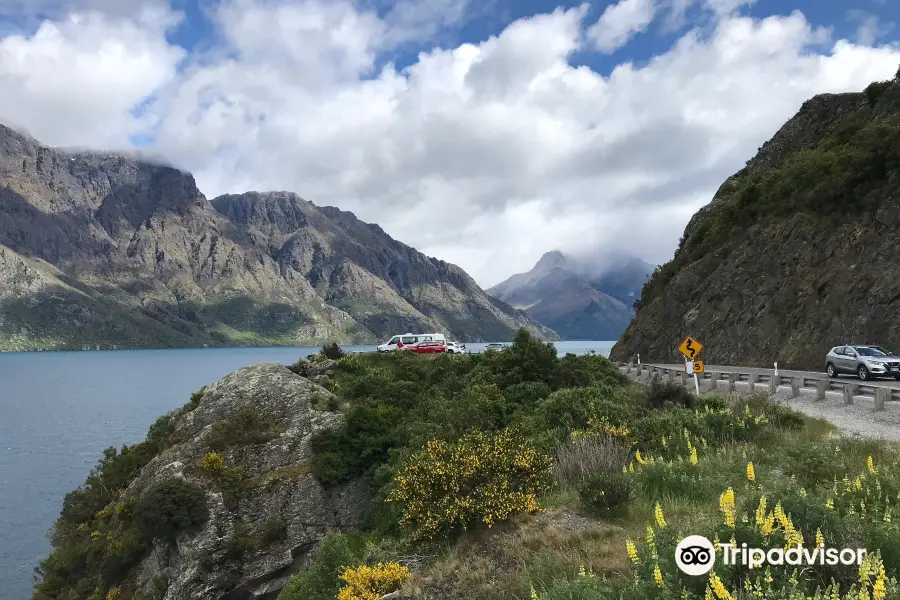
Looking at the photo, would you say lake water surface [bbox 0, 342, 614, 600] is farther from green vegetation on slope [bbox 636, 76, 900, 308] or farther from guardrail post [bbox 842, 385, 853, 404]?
green vegetation on slope [bbox 636, 76, 900, 308]

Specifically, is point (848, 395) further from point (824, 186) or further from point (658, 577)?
point (824, 186)

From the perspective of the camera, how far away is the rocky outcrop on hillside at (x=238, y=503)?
18547 millimetres

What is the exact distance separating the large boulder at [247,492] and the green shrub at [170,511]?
325mm

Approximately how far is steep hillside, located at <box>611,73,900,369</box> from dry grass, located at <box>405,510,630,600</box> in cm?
3207

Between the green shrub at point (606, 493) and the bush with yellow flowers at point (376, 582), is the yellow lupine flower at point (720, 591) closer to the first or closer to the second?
the green shrub at point (606, 493)

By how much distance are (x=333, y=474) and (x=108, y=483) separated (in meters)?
12.9

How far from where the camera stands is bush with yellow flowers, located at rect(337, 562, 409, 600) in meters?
8.62

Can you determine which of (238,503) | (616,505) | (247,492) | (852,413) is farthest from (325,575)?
(852,413)

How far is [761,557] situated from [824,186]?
43.1 meters

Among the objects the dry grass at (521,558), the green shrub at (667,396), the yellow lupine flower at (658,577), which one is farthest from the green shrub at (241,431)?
the yellow lupine flower at (658,577)

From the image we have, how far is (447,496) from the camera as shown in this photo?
10086 millimetres

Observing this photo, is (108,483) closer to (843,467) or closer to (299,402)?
(299,402)

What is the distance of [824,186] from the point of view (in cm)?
3962

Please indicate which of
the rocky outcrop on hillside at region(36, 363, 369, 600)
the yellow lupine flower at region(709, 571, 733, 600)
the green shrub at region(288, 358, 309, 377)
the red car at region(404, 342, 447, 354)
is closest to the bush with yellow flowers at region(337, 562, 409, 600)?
the yellow lupine flower at region(709, 571, 733, 600)
